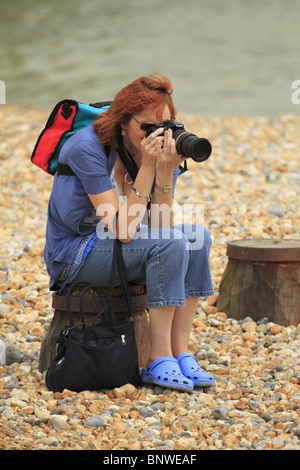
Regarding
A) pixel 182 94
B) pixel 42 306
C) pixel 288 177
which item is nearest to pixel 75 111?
pixel 42 306

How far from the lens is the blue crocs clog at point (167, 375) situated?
2700mm

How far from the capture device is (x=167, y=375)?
270 cm

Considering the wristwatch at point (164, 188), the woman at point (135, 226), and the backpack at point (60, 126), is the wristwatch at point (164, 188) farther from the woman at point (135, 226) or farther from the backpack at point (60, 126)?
the backpack at point (60, 126)

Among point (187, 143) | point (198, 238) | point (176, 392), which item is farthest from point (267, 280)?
point (187, 143)

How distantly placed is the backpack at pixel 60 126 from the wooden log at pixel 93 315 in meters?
0.58

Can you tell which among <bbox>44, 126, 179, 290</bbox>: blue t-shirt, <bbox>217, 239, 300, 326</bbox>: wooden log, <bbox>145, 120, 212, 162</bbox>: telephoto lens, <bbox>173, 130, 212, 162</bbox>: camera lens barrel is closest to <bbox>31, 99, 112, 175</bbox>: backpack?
<bbox>44, 126, 179, 290</bbox>: blue t-shirt

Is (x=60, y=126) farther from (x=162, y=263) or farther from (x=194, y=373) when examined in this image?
(x=194, y=373)

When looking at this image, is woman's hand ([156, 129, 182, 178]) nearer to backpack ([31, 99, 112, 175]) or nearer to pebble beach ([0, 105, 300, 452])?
backpack ([31, 99, 112, 175])

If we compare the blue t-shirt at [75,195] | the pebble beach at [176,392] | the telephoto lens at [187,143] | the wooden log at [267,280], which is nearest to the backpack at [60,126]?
the blue t-shirt at [75,195]

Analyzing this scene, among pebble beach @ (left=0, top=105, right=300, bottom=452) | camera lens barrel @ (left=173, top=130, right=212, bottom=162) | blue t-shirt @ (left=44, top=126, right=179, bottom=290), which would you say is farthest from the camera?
blue t-shirt @ (left=44, top=126, right=179, bottom=290)

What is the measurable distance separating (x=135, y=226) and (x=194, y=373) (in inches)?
25.2

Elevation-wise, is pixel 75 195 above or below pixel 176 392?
above

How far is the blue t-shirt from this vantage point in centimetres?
272

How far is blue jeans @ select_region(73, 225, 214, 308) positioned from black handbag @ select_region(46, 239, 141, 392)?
59 mm
